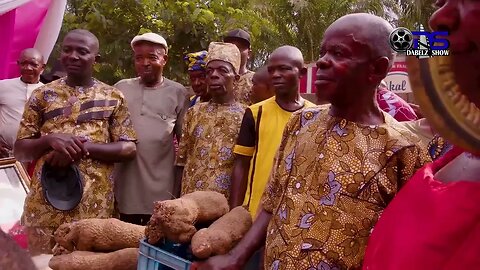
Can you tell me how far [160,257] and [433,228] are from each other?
55.6 inches

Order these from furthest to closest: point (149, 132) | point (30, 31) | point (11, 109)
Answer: point (30, 31)
point (11, 109)
point (149, 132)

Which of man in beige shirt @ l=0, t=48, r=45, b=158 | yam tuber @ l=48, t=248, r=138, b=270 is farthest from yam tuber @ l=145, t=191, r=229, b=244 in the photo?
man in beige shirt @ l=0, t=48, r=45, b=158

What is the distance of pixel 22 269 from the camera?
3.25 feet

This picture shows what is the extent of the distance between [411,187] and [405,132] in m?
0.69

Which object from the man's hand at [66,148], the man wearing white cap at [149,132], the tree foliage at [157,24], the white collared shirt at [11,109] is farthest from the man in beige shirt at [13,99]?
the tree foliage at [157,24]

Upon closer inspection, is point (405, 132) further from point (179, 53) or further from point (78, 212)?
point (179, 53)

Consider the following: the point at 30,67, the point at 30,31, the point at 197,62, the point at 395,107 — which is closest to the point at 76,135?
the point at 197,62

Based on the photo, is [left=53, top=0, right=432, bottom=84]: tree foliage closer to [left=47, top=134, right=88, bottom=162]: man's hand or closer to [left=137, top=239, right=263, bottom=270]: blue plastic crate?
[left=47, top=134, right=88, bottom=162]: man's hand

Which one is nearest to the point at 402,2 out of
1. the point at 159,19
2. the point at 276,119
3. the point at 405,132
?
the point at 159,19

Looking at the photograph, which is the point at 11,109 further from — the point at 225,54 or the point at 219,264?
the point at 219,264

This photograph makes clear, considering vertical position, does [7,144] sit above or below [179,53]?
below

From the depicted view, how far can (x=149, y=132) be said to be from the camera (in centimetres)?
411

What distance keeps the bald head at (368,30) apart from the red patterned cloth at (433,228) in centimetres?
74

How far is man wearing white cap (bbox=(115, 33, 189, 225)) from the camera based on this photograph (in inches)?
162
